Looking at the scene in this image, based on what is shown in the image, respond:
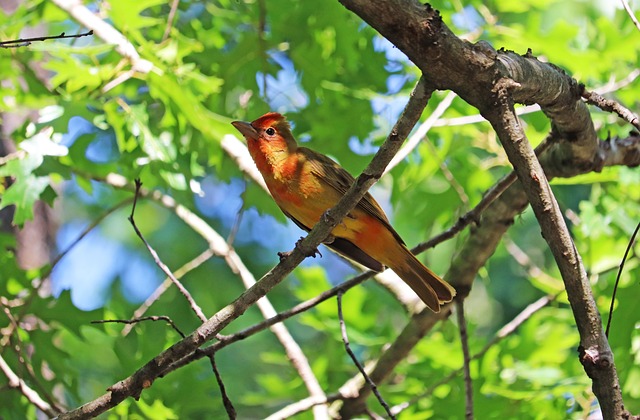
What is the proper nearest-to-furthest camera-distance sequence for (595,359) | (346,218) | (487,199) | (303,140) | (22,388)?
(595,359)
(487,199)
(22,388)
(346,218)
(303,140)

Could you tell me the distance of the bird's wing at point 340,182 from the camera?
3.92 metres

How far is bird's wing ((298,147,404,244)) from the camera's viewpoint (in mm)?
3924

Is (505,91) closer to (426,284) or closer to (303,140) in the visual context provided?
(426,284)

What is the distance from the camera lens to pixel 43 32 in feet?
22.0

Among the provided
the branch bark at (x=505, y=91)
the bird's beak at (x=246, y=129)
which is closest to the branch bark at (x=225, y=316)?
the branch bark at (x=505, y=91)

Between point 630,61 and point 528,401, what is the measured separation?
2.12 m

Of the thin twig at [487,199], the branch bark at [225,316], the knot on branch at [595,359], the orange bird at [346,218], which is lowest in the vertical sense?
the branch bark at [225,316]

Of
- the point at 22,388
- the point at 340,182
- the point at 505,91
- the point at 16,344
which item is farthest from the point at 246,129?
the point at 505,91

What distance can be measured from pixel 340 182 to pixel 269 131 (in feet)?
1.98

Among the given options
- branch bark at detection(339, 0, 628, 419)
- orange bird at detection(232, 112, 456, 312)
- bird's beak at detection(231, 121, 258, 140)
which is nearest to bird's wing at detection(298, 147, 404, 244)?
orange bird at detection(232, 112, 456, 312)

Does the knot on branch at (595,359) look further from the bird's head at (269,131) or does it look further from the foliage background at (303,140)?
the bird's head at (269,131)

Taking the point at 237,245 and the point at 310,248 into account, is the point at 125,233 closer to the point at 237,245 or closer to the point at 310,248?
the point at 237,245

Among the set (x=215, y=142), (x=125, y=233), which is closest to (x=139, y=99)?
(x=215, y=142)

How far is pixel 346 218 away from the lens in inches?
156
